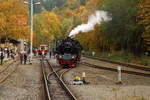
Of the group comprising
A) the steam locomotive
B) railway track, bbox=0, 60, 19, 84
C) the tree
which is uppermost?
the tree

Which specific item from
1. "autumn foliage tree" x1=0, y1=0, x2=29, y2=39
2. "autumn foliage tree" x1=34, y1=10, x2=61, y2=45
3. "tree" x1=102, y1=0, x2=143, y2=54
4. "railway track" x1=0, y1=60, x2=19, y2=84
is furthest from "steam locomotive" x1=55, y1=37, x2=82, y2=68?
"autumn foliage tree" x1=34, y1=10, x2=61, y2=45

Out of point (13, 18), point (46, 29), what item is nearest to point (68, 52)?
point (13, 18)

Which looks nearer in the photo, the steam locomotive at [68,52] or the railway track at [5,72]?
the railway track at [5,72]

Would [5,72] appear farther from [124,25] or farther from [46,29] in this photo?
[46,29]

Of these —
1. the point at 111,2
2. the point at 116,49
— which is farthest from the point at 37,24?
the point at 111,2

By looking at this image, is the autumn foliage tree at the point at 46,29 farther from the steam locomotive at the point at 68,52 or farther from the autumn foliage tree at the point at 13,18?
the steam locomotive at the point at 68,52

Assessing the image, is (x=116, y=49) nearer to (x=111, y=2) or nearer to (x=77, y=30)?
(x=111, y=2)

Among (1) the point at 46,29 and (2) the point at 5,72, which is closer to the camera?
(2) the point at 5,72

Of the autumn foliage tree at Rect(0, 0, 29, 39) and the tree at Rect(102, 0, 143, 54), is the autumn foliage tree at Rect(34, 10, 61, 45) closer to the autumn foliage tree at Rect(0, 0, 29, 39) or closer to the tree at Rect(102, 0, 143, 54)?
the tree at Rect(102, 0, 143, 54)

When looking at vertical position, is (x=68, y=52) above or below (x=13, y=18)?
below

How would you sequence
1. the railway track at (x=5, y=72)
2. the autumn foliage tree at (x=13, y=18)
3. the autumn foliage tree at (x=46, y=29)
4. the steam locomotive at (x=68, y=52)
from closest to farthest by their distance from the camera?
1. the railway track at (x=5, y=72)
2. the steam locomotive at (x=68, y=52)
3. the autumn foliage tree at (x=13, y=18)
4. the autumn foliage tree at (x=46, y=29)

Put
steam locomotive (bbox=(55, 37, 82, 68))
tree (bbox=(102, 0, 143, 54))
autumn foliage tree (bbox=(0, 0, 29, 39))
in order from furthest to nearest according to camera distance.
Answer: tree (bbox=(102, 0, 143, 54)) → autumn foliage tree (bbox=(0, 0, 29, 39)) → steam locomotive (bbox=(55, 37, 82, 68))

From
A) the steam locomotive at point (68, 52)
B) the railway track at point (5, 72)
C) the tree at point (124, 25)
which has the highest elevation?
the tree at point (124, 25)

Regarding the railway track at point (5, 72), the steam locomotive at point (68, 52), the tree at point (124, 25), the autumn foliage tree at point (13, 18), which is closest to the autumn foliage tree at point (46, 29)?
the tree at point (124, 25)
